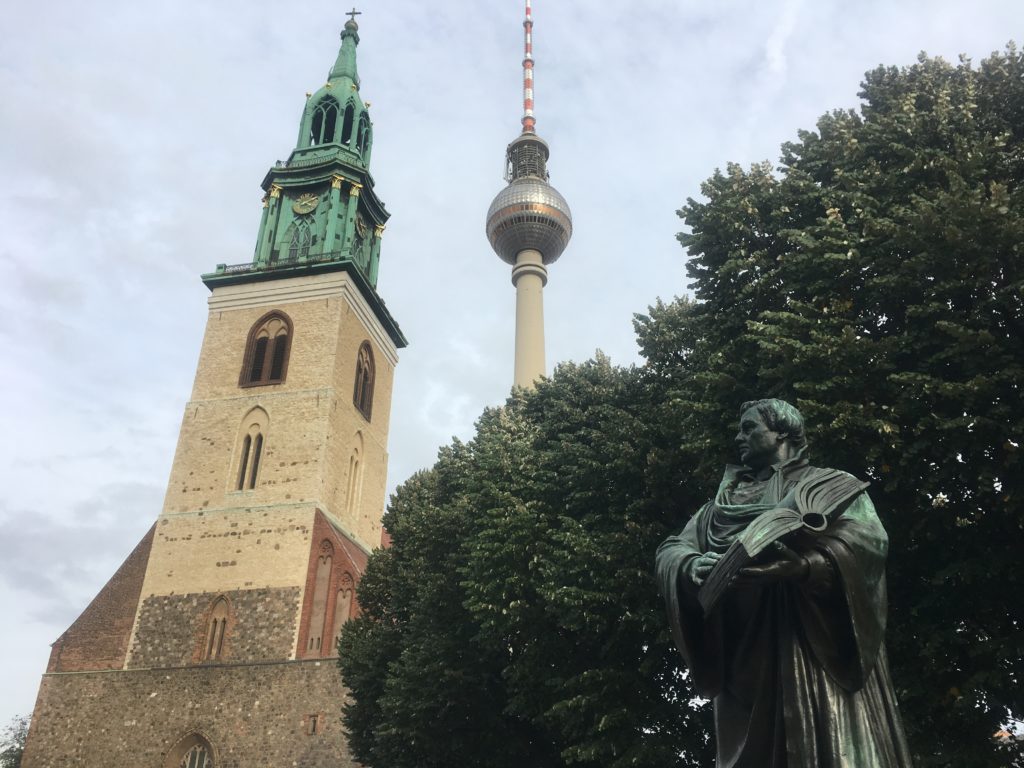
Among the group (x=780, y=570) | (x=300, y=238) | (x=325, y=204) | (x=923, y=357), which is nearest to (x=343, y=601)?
(x=300, y=238)

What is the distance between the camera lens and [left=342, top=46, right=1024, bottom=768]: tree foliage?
33.5ft

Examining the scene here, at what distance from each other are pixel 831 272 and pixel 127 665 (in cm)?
2819

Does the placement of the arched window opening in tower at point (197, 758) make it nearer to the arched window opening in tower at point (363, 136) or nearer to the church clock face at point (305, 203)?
the church clock face at point (305, 203)

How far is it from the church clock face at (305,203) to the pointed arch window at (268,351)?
253 inches

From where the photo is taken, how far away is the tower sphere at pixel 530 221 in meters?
59.4

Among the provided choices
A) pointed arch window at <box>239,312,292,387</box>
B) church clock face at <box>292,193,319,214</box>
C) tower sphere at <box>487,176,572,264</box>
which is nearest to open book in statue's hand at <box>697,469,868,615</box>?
pointed arch window at <box>239,312,292,387</box>

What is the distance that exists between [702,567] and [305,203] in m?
41.3

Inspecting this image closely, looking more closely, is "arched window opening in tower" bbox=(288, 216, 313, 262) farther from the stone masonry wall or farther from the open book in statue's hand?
the open book in statue's hand

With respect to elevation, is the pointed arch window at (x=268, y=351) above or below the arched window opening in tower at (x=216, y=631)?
above

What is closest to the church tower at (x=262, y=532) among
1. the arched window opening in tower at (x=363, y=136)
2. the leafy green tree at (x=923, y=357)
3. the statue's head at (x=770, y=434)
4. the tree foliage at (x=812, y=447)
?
the arched window opening in tower at (x=363, y=136)

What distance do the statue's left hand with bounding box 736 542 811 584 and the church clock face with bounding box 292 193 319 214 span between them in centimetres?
4106

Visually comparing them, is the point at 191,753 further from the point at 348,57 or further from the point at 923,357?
the point at 348,57

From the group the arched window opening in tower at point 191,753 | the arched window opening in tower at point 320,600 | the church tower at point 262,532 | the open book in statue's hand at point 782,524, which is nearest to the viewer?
the open book in statue's hand at point 782,524

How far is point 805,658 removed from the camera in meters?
3.56
